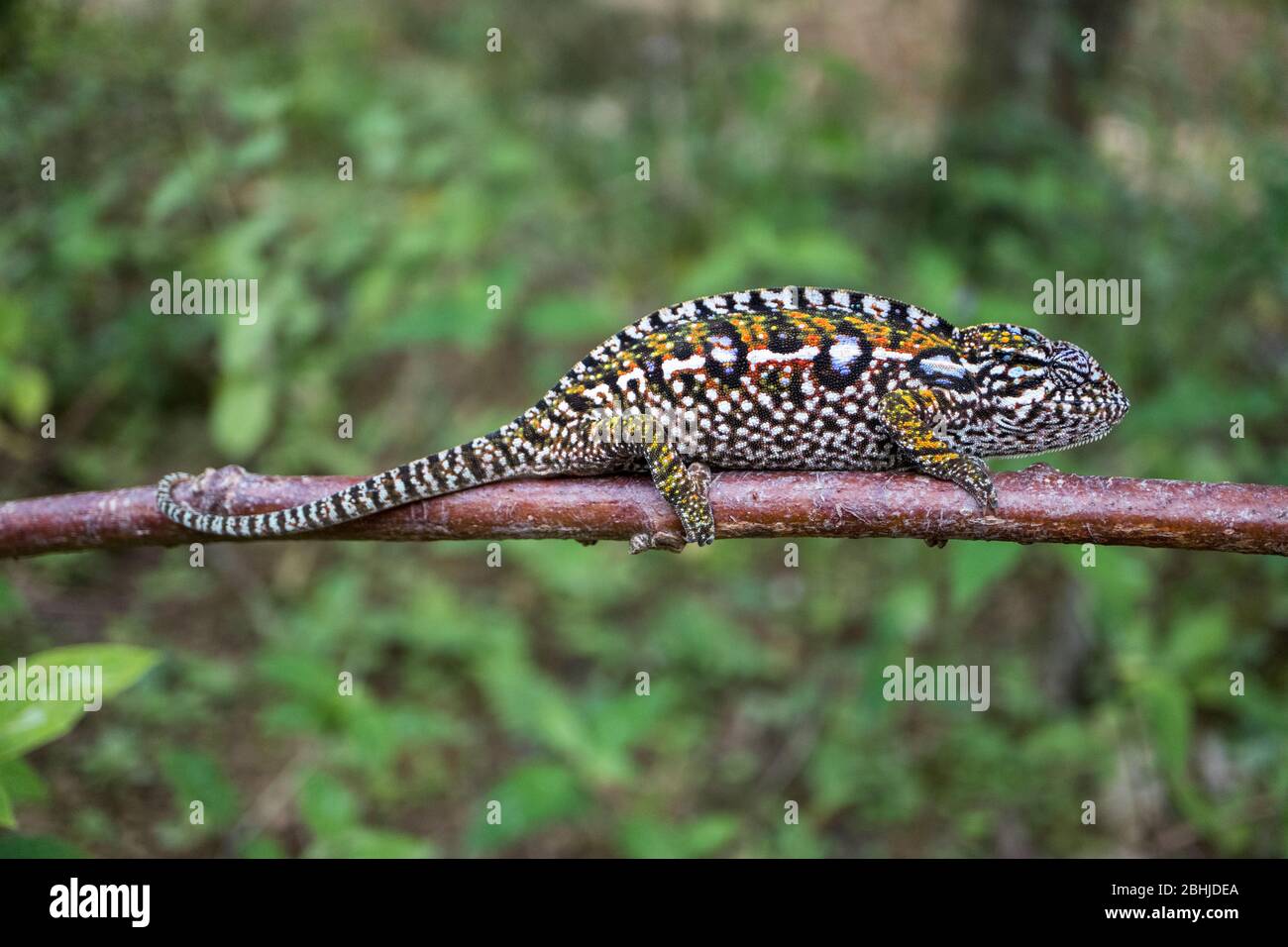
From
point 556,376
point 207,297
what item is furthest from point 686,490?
→ point 207,297

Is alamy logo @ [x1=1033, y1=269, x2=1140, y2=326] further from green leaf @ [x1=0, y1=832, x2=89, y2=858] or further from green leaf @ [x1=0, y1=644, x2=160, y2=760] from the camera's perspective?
green leaf @ [x1=0, y1=832, x2=89, y2=858]

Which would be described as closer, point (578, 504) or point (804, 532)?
point (804, 532)

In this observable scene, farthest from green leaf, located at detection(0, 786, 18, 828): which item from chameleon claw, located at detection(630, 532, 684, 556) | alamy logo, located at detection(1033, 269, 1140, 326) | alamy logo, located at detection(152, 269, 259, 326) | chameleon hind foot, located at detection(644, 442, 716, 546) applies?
alamy logo, located at detection(1033, 269, 1140, 326)

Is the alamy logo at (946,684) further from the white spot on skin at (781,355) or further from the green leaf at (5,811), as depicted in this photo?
the green leaf at (5,811)

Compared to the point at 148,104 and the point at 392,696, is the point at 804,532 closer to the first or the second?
the point at 392,696
